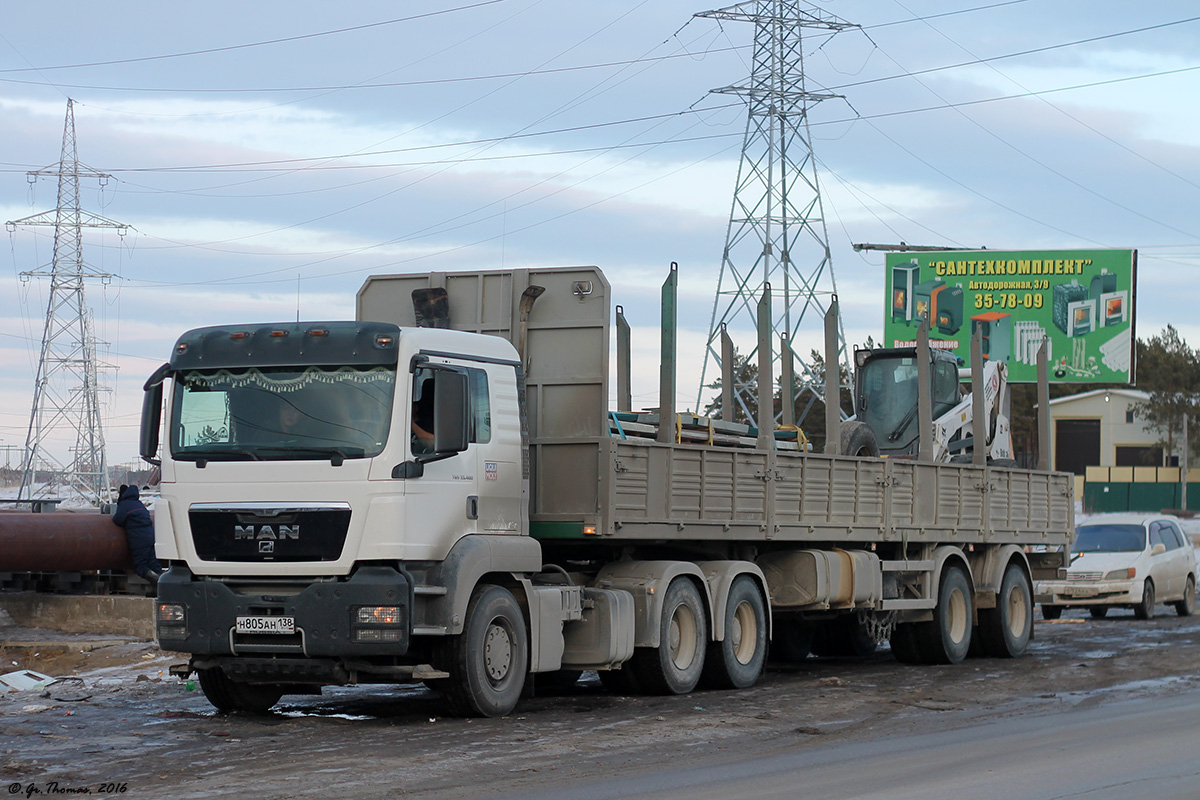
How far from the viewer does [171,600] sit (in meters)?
10.6

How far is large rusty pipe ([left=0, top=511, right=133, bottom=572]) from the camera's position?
17.2 metres

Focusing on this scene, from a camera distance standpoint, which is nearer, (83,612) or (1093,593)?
(83,612)

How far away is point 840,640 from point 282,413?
974 cm

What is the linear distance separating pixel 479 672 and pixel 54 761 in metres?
2.98

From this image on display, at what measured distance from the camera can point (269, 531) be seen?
10.3 metres

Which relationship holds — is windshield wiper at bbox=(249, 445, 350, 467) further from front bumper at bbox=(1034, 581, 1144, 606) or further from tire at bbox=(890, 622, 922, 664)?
front bumper at bbox=(1034, 581, 1144, 606)

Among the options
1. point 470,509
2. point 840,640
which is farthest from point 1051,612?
point 470,509

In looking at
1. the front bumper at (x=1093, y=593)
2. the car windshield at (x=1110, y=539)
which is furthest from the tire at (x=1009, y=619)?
the car windshield at (x=1110, y=539)

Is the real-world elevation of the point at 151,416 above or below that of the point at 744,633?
above

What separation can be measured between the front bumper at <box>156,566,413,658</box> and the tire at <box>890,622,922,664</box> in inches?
330

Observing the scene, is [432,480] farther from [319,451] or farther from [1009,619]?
[1009,619]

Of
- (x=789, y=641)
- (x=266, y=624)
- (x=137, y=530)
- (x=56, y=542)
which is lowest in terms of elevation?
(x=789, y=641)

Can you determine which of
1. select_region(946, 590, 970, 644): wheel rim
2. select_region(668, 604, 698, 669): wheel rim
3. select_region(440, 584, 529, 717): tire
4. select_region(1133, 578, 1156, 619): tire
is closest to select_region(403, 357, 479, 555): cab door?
select_region(440, 584, 529, 717): tire

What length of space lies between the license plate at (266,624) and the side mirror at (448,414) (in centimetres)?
154
